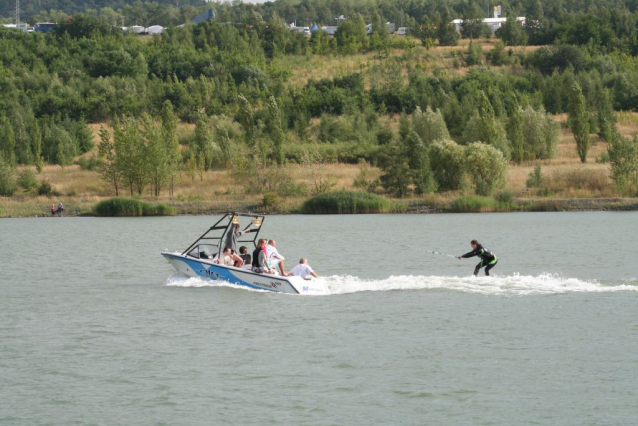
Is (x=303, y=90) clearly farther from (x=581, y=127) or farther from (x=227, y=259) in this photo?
(x=227, y=259)

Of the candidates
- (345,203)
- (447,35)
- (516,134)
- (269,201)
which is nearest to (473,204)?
(345,203)

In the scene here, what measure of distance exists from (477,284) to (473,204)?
36734 mm

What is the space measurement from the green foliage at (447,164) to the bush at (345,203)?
7.20 meters

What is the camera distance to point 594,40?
15100 centimetres

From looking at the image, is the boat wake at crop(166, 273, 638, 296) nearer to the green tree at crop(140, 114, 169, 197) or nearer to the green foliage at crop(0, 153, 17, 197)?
the green tree at crop(140, 114, 169, 197)

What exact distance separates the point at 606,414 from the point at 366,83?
11535 centimetres

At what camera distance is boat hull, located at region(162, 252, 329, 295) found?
109ft

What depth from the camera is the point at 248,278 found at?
3397cm

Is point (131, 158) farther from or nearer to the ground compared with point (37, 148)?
nearer to the ground

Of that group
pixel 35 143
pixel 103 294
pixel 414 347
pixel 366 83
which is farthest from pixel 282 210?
pixel 366 83

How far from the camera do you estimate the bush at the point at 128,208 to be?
239 feet

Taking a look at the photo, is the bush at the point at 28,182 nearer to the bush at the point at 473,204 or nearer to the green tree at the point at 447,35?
the bush at the point at 473,204

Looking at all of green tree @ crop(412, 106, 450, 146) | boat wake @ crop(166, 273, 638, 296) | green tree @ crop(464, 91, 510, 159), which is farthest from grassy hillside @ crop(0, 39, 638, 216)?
boat wake @ crop(166, 273, 638, 296)

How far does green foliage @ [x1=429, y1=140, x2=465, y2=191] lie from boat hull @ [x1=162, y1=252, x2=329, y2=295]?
42.9 meters
